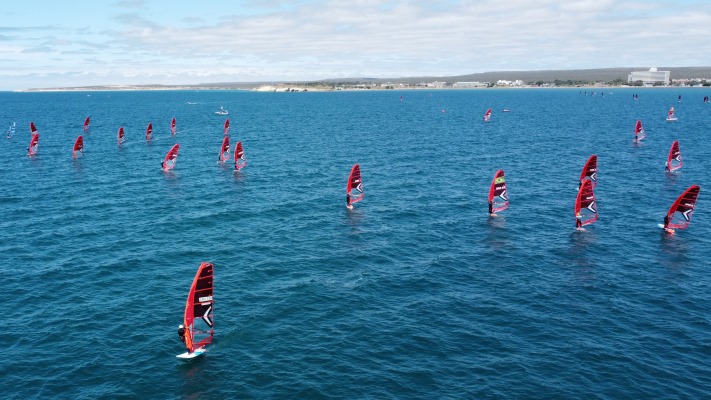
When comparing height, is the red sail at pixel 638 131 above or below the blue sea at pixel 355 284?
above

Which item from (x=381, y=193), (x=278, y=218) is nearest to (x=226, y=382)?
(x=278, y=218)

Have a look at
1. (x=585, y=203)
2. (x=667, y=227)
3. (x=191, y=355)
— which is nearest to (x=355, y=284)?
(x=191, y=355)

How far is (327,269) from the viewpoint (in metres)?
47.4

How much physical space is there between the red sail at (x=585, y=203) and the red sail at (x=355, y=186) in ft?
81.6

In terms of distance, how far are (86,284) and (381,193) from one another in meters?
40.9

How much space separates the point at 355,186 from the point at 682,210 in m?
35.9

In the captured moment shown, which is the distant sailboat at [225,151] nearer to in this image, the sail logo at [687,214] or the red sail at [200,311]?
the red sail at [200,311]

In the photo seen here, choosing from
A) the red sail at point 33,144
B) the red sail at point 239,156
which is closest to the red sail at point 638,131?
the red sail at point 239,156

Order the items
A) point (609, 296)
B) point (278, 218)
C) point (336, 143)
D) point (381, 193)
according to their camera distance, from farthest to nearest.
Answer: point (336, 143) → point (381, 193) → point (278, 218) → point (609, 296)

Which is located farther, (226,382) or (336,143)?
(336,143)

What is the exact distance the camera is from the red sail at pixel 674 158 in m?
83.9

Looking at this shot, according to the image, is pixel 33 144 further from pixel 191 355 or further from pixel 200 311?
pixel 191 355

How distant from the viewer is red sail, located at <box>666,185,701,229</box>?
54.8 metres

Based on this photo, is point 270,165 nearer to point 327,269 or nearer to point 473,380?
point 327,269
